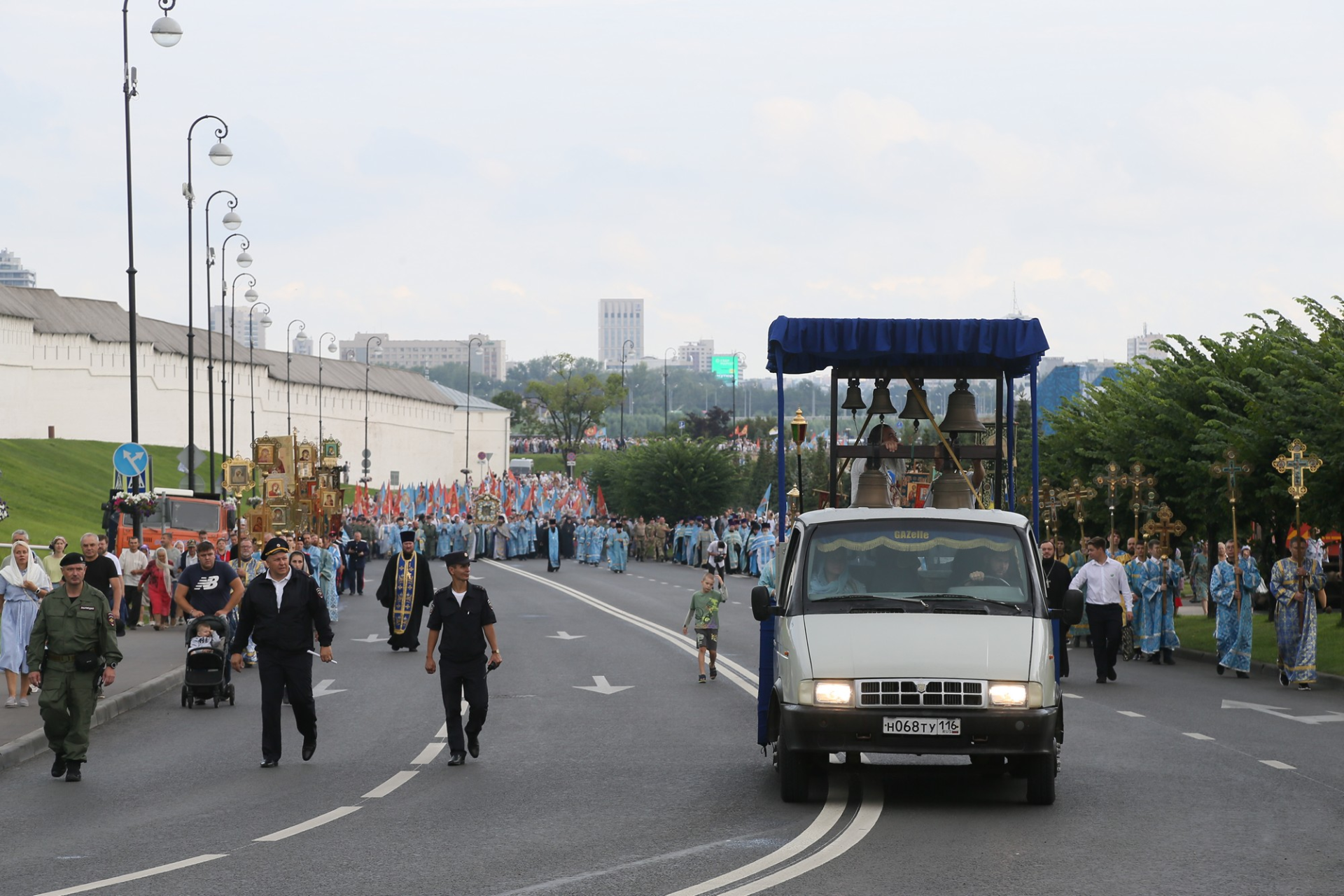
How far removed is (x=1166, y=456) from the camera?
33.8 meters

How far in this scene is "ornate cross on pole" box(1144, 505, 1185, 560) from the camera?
31359mm

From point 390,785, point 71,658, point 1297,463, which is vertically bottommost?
point 390,785

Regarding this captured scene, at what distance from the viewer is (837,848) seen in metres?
9.16

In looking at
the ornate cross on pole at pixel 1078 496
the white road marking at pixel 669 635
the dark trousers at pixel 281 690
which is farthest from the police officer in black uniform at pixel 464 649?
the ornate cross on pole at pixel 1078 496

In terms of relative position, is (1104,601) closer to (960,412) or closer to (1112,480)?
(960,412)

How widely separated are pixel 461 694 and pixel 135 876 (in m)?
4.93

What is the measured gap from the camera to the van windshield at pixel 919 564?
11.0 m

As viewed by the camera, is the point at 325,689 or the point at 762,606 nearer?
the point at 762,606

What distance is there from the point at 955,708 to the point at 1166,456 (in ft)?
81.8

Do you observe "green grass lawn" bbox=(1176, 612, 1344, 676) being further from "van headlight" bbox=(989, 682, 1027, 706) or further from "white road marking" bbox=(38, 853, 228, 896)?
"white road marking" bbox=(38, 853, 228, 896)

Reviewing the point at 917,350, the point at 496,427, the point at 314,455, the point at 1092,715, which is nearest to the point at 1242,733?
the point at 1092,715

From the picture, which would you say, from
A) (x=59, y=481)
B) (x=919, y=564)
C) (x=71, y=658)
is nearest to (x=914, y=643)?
(x=919, y=564)

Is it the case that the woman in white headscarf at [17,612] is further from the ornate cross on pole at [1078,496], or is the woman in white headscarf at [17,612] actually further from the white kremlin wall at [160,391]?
the white kremlin wall at [160,391]

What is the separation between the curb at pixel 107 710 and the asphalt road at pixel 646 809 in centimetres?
23
